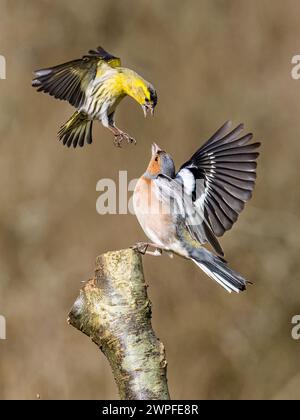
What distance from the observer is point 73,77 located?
462 centimetres

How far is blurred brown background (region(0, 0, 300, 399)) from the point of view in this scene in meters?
7.25

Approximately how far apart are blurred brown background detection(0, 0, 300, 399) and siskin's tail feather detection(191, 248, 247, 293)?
2.96 m

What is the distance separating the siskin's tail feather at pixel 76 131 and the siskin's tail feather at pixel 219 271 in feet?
3.08

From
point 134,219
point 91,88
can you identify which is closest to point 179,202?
point 91,88

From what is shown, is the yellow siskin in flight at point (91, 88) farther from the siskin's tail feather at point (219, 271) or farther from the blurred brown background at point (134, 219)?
the blurred brown background at point (134, 219)

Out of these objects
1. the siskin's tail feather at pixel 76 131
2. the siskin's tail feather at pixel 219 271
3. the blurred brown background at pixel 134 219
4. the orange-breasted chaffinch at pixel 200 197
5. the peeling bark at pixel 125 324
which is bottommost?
the peeling bark at pixel 125 324

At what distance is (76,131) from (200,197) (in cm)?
87

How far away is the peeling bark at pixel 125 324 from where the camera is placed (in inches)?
136

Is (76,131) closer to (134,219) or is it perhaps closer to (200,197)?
(200,197)

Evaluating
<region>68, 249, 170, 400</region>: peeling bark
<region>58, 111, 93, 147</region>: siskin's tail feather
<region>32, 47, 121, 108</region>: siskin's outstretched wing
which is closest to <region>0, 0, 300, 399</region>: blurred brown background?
<region>58, 111, 93, 147</region>: siskin's tail feather

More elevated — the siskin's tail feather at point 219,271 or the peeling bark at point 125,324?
the siskin's tail feather at point 219,271

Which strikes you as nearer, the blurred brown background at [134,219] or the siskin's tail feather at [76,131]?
the siskin's tail feather at [76,131]

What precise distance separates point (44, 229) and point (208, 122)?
5.84 feet

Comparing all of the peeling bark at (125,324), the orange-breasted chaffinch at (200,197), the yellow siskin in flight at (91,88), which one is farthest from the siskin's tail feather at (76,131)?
the peeling bark at (125,324)
